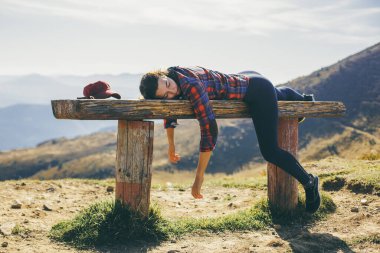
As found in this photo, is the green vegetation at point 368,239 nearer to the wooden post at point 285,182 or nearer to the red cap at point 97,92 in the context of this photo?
the wooden post at point 285,182

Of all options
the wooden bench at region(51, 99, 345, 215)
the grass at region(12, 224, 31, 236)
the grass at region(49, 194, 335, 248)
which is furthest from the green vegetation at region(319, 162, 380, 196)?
the grass at region(12, 224, 31, 236)

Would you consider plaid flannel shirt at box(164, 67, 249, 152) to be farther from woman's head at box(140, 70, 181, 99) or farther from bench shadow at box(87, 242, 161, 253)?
bench shadow at box(87, 242, 161, 253)

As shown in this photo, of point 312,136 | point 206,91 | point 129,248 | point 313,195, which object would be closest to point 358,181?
point 313,195

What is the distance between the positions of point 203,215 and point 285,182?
169 centimetres

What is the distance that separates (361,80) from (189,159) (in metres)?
40.7

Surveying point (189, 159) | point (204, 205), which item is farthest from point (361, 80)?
point (204, 205)

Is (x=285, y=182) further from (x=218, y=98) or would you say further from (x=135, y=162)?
(x=135, y=162)

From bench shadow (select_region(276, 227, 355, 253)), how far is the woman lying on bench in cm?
61

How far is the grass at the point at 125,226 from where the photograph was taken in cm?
535

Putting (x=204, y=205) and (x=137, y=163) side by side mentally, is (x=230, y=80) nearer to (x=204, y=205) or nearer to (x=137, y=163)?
(x=137, y=163)

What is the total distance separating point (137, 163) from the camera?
5566mm

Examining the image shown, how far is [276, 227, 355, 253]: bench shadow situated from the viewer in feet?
17.0

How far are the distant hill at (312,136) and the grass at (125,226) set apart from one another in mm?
50989

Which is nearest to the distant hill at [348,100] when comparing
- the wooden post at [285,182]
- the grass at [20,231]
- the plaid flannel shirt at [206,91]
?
the wooden post at [285,182]
